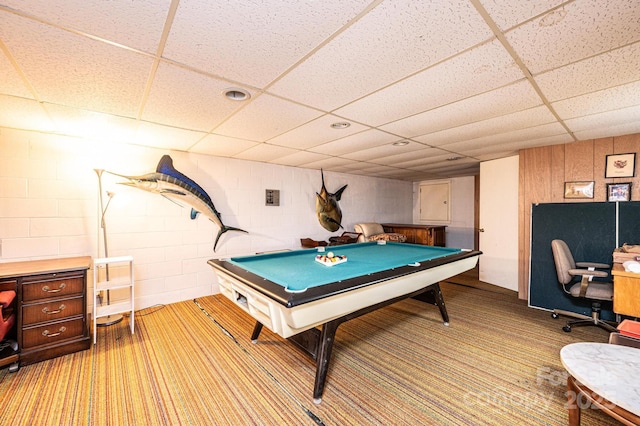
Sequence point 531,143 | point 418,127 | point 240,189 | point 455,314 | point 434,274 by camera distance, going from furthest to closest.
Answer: point 240,189
point 531,143
point 455,314
point 418,127
point 434,274

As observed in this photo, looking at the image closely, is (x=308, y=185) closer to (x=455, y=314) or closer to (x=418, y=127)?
(x=418, y=127)

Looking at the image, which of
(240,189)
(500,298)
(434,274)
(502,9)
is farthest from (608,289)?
(240,189)

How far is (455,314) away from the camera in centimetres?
333

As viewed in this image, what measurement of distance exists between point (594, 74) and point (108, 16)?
2874 millimetres

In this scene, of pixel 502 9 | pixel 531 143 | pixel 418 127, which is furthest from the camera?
pixel 531 143

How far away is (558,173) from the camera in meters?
3.59

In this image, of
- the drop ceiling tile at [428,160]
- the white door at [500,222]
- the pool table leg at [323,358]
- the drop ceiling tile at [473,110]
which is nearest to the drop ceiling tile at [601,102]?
the drop ceiling tile at [473,110]

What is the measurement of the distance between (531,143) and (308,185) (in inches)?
144

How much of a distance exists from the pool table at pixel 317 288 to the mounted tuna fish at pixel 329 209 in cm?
261

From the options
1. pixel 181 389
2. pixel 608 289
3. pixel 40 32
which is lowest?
pixel 181 389

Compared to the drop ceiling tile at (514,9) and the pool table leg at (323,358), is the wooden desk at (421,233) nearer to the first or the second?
the pool table leg at (323,358)

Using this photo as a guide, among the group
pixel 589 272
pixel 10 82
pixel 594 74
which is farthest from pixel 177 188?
pixel 589 272

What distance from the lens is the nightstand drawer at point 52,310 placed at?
230cm

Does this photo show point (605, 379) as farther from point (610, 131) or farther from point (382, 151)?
point (382, 151)
